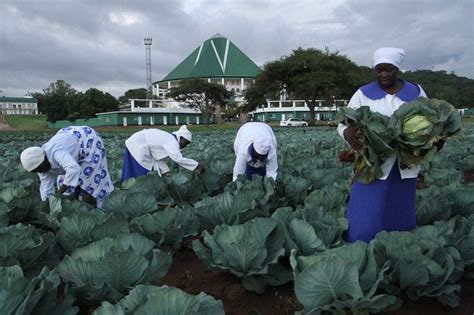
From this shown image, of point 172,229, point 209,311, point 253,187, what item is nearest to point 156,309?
point 209,311

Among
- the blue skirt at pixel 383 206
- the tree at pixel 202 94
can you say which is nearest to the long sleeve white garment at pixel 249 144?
the blue skirt at pixel 383 206

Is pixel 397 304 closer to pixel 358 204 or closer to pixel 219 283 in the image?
pixel 358 204

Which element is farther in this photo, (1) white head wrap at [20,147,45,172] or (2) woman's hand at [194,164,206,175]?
(2) woman's hand at [194,164,206,175]

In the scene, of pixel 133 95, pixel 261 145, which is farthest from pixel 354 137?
pixel 133 95

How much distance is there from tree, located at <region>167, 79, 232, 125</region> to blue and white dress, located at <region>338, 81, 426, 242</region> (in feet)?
166

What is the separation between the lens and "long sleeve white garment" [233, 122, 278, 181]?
4676 millimetres

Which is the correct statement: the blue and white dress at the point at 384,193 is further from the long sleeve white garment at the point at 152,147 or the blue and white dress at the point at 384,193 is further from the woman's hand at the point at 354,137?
the long sleeve white garment at the point at 152,147

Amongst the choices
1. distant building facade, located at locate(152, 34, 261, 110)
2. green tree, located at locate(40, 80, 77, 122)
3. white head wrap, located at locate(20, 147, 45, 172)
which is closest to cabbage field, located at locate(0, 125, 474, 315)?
white head wrap, located at locate(20, 147, 45, 172)

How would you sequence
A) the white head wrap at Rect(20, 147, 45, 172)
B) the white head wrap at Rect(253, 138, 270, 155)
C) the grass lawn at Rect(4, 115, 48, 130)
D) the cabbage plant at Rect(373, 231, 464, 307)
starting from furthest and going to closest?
the grass lawn at Rect(4, 115, 48, 130) < the white head wrap at Rect(253, 138, 270, 155) < the white head wrap at Rect(20, 147, 45, 172) < the cabbage plant at Rect(373, 231, 464, 307)

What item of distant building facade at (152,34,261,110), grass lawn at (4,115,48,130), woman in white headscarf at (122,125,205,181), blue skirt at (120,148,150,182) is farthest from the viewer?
distant building facade at (152,34,261,110)

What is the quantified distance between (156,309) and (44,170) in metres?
3.03

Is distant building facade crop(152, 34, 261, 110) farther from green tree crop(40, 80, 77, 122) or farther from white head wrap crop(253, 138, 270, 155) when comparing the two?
white head wrap crop(253, 138, 270, 155)

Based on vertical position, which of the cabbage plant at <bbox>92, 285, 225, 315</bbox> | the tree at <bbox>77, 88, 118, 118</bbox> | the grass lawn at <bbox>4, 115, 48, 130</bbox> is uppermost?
the tree at <bbox>77, 88, 118, 118</bbox>

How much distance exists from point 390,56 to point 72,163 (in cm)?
288
